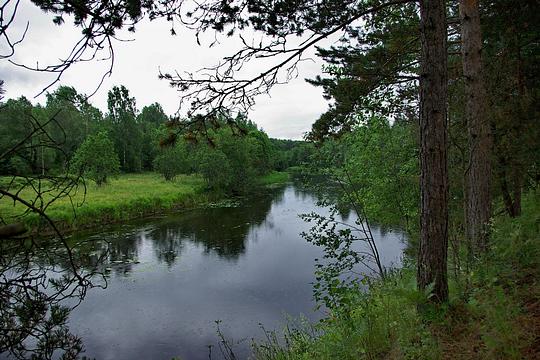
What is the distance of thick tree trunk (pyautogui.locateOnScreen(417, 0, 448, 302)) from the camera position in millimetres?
3732

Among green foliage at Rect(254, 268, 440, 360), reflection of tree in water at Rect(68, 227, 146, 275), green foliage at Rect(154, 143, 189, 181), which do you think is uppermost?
green foliage at Rect(154, 143, 189, 181)

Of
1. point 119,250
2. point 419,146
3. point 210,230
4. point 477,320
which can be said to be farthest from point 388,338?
point 210,230

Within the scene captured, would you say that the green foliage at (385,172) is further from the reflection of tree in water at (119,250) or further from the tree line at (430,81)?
the reflection of tree in water at (119,250)

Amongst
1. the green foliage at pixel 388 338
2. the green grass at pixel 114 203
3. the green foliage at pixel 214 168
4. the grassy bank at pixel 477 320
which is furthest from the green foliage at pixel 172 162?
the grassy bank at pixel 477 320

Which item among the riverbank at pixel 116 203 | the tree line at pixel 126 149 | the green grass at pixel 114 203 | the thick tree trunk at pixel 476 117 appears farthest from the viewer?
the green grass at pixel 114 203

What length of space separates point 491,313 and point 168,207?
28332mm

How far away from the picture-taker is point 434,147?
378 centimetres

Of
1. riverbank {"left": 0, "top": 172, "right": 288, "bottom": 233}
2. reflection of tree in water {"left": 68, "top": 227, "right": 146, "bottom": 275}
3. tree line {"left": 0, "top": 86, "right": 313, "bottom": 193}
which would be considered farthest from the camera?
riverbank {"left": 0, "top": 172, "right": 288, "bottom": 233}

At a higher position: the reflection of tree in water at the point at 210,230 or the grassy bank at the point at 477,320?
the grassy bank at the point at 477,320

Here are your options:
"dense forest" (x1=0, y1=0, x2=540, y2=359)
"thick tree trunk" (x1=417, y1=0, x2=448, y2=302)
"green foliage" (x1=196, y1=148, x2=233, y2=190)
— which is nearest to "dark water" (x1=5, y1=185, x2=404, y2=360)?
"dense forest" (x1=0, y1=0, x2=540, y2=359)

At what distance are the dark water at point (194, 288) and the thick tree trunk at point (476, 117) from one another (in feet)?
20.1

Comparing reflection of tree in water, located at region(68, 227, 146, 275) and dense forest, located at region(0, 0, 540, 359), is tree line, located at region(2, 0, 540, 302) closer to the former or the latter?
dense forest, located at region(0, 0, 540, 359)

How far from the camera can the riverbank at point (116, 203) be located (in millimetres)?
21109

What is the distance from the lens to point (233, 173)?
1622 inches
